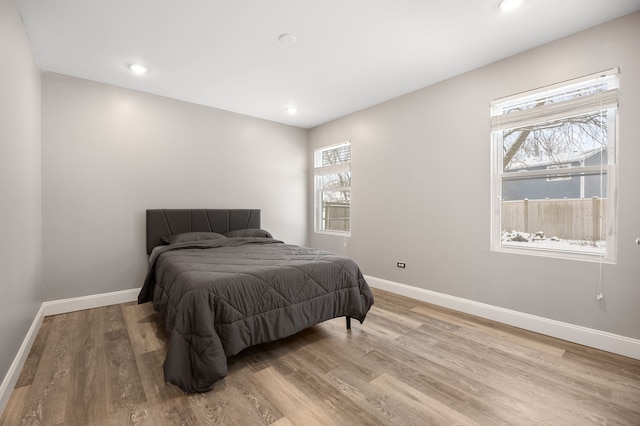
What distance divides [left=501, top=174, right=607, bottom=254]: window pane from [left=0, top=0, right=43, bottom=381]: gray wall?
153 inches

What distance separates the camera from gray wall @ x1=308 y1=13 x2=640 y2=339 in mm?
2166

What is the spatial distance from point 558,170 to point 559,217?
1.36 ft

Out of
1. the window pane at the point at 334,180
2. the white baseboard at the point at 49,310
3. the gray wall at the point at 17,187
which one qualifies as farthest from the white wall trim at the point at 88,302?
the window pane at the point at 334,180

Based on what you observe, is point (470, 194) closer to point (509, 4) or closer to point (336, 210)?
point (509, 4)

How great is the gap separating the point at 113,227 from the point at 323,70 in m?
2.99

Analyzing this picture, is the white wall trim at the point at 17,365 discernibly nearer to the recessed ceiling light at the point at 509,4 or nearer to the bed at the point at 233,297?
the bed at the point at 233,297

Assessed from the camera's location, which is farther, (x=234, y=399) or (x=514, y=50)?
(x=514, y=50)

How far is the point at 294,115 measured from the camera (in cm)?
443

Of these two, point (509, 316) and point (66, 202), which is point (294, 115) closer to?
point (66, 202)

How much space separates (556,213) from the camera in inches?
100

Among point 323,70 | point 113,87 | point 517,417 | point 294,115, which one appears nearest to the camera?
point 517,417

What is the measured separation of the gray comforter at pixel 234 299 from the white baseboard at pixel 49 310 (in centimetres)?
82

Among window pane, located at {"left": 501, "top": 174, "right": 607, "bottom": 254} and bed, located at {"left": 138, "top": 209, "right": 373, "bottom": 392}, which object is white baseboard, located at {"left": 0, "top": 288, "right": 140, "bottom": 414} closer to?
bed, located at {"left": 138, "top": 209, "right": 373, "bottom": 392}

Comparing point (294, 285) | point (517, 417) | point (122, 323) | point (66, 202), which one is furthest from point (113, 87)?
point (517, 417)
